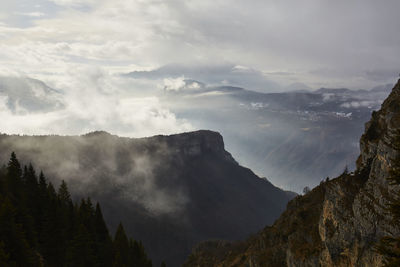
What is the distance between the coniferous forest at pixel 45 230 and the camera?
46188 mm

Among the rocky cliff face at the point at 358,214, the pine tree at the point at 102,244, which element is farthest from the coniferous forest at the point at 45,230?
the rocky cliff face at the point at 358,214

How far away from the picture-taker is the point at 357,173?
50844mm

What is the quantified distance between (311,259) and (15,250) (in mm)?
48321

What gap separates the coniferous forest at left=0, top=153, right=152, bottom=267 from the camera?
46.2m

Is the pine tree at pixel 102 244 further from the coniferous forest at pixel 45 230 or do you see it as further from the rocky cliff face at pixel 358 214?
the rocky cliff face at pixel 358 214

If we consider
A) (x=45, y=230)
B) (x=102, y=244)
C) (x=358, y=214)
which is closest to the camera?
(x=358, y=214)

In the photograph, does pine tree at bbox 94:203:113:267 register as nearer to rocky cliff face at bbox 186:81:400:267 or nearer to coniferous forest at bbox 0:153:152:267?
coniferous forest at bbox 0:153:152:267

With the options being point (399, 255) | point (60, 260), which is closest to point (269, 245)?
point (60, 260)

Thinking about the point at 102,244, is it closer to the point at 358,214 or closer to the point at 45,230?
the point at 45,230

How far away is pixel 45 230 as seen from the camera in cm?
6128

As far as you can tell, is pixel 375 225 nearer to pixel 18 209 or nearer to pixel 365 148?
pixel 365 148

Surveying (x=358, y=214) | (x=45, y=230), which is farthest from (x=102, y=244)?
(x=358, y=214)

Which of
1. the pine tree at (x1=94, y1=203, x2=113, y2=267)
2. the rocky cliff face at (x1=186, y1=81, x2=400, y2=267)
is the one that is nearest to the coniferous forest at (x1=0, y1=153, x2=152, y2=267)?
the pine tree at (x1=94, y1=203, x2=113, y2=267)

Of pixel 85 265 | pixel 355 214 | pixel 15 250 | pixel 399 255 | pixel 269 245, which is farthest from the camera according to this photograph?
pixel 269 245
